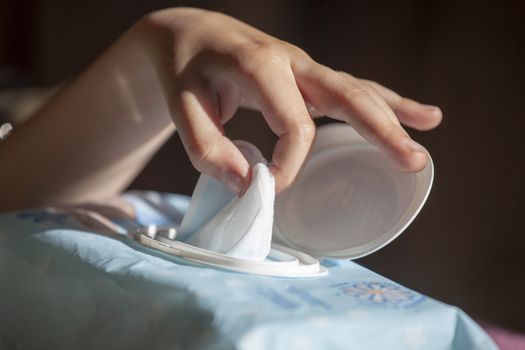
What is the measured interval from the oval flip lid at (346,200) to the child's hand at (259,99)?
41 mm

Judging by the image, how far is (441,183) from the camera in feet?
2.63

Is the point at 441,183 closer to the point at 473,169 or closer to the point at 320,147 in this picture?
the point at 473,169

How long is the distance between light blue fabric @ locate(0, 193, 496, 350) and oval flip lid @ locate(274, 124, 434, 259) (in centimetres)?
4

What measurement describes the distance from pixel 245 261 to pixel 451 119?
51 centimetres

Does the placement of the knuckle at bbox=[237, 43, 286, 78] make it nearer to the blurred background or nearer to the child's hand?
the child's hand

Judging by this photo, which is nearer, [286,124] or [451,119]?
[286,124]

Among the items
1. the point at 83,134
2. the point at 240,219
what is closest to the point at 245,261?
the point at 240,219

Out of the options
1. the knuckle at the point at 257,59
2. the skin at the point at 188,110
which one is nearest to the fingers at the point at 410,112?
the skin at the point at 188,110

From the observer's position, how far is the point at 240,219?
0.42 meters

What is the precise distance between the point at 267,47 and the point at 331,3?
0.64 m

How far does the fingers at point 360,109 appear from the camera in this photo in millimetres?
431

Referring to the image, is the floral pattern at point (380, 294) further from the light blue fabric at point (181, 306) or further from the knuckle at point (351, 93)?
the knuckle at point (351, 93)

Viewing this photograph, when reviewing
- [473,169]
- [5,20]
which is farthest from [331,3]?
[5,20]

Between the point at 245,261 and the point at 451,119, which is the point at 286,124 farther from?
the point at 451,119
